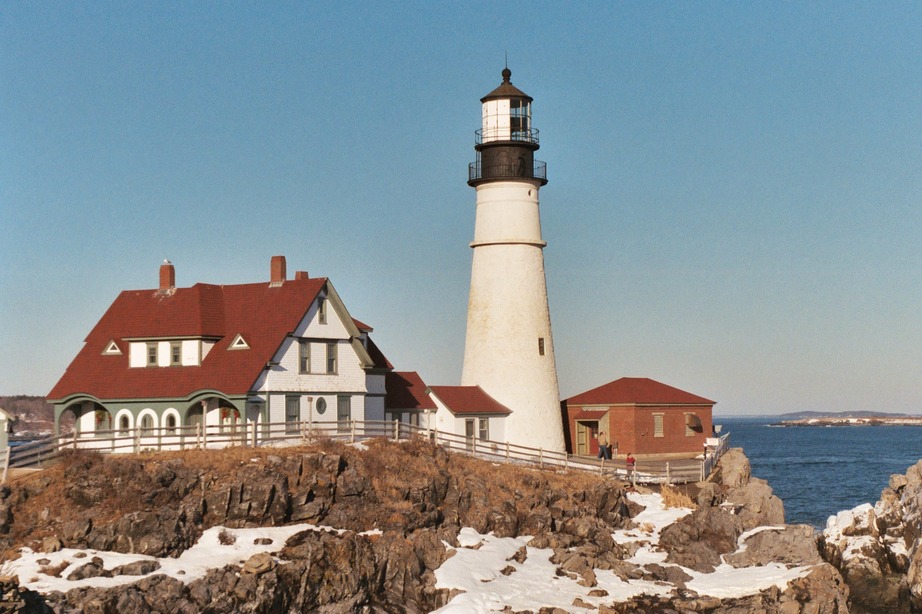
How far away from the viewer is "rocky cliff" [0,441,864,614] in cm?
2972

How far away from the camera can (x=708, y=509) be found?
4012 cm

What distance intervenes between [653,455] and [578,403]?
431 cm

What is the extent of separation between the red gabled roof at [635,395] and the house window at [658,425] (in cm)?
72

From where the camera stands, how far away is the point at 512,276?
50.6m

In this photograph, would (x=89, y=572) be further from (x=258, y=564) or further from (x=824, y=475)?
(x=824, y=475)

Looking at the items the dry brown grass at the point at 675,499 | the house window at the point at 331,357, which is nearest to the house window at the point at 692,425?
the dry brown grass at the point at 675,499

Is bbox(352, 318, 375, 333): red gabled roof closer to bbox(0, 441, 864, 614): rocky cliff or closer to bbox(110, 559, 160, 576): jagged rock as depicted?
bbox(0, 441, 864, 614): rocky cliff

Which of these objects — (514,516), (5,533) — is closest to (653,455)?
(514,516)

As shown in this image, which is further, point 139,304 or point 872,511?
point 139,304

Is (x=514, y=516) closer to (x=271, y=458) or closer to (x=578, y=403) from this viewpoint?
(x=271, y=458)

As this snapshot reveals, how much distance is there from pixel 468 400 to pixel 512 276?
577cm

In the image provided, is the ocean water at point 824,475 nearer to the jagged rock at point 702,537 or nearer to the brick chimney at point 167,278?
the jagged rock at point 702,537

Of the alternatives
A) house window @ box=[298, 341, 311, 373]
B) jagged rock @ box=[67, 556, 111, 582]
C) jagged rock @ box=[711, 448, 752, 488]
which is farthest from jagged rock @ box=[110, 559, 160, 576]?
jagged rock @ box=[711, 448, 752, 488]

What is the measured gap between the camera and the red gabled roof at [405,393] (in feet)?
161
